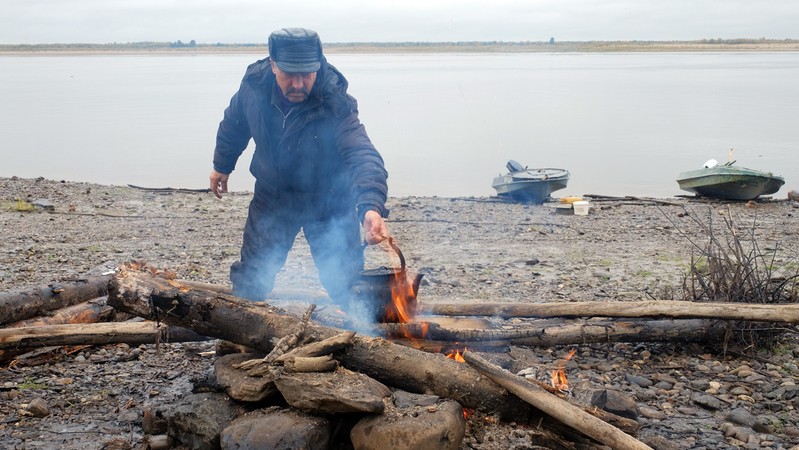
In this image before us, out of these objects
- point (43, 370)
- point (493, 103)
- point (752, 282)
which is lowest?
point (43, 370)

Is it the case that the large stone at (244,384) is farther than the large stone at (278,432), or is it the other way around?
the large stone at (244,384)

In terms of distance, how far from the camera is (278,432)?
367cm

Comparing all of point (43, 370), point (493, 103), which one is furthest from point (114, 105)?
point (43, 370)

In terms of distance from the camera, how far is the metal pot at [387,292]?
4895 millimetres

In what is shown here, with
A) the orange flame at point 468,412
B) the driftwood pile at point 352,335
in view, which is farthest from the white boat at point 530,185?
the orange flame at point 468,412

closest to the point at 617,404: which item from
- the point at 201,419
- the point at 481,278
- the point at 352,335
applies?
the point at 352,335

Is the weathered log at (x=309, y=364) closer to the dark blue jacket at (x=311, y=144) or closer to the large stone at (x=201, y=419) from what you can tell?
the large stone at (x=201, y=419)

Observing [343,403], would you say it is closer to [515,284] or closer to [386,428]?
[386,428]

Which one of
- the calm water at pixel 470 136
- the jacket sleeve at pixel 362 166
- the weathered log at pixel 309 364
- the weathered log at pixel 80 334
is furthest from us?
the calm water at pixel 470 136

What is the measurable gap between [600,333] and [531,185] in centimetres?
884

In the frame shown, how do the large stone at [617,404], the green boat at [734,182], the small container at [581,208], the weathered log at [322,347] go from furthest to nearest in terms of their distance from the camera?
the green boat at [734,182] < the small container at [581,208] < the large stone at [617,404] < the weathered log at [322,347]

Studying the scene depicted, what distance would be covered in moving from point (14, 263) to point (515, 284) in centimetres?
562

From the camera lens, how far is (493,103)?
4684 centimetres

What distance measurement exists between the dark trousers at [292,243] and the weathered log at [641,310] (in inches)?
25.7
